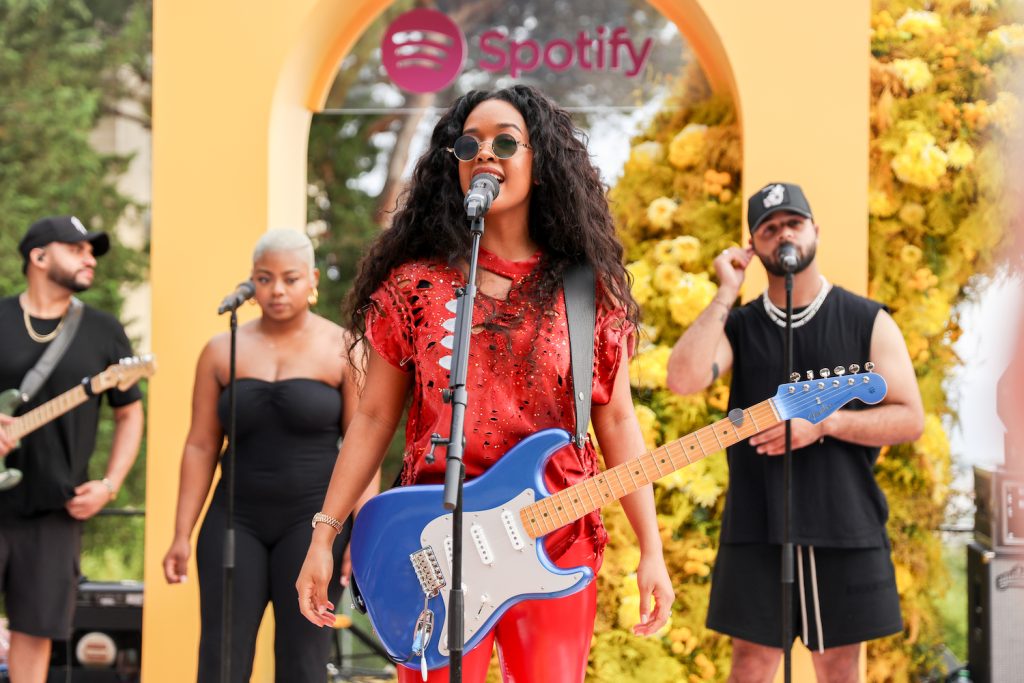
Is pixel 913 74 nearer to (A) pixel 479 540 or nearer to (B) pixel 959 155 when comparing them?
(B) pixel 959 155

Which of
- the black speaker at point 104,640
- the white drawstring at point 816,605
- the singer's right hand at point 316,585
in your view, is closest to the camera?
the singer's right hand at point 316,585

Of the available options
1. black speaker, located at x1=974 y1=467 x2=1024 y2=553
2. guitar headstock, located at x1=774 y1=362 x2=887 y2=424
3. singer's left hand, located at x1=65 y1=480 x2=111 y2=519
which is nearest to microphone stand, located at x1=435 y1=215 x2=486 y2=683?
guitar headstock, located at x1=774 y1=362 x2=887 y2=424

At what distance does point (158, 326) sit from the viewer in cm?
600

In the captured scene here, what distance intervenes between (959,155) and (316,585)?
414 centimetres

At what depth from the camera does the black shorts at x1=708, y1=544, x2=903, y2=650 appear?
169 inches

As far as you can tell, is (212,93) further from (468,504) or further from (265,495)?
(468,504)

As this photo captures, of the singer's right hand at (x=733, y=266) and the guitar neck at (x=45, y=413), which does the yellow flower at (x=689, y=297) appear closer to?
the singer's right hand at (x=733, y=266)

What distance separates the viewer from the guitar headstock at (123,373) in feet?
17.6

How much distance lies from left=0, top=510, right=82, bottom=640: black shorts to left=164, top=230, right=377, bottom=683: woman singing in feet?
2.17

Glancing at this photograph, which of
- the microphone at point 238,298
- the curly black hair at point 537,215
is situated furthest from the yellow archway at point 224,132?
the curly black hair at point 537,215

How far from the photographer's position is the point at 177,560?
199 inches

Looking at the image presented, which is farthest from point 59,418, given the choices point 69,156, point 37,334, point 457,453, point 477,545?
point 69,156

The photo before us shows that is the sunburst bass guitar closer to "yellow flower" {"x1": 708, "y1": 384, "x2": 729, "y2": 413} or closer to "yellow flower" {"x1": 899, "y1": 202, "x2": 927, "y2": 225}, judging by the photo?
"yellow flower" {"x1": 708, "y1": 384, "x2": 729, "y2": 413}

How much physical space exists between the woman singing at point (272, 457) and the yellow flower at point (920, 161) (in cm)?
278
